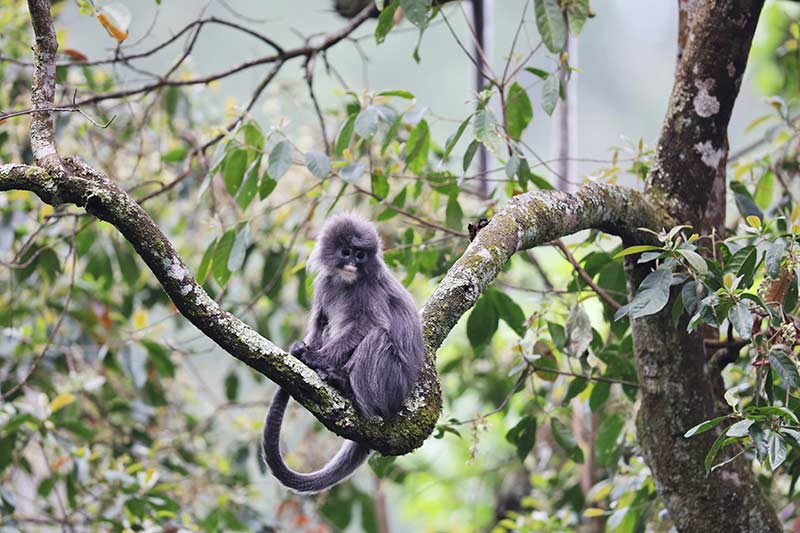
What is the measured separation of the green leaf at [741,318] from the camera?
2.62 m

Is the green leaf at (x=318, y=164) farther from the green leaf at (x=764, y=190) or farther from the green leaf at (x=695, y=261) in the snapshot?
the green leaf at (x=764, y=190)

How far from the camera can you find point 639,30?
40.8 feet

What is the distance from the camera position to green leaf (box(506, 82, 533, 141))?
3.94 meters

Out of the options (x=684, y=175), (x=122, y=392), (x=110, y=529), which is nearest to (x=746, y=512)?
(x=684, y=175)

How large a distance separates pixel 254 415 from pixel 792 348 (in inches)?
207

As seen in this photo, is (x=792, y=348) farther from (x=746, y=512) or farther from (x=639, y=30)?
(x=639, y=30)

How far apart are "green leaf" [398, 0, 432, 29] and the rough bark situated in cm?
96

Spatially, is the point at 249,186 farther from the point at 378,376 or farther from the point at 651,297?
the point at 651,297

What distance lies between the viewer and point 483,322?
4.02 m

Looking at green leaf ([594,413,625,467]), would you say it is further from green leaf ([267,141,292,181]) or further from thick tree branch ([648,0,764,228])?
green leaf ([267,141,292,181])

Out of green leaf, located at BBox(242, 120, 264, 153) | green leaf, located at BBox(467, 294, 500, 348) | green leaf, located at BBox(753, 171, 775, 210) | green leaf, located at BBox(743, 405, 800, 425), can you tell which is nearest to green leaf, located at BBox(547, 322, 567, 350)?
green leaf, located at BBox(467, 294, 500, 348)

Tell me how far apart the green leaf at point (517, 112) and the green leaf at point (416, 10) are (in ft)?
2.04

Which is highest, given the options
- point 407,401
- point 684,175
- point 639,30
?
point 639,30

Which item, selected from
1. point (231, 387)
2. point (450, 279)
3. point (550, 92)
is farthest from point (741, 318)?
point (231, 387)
